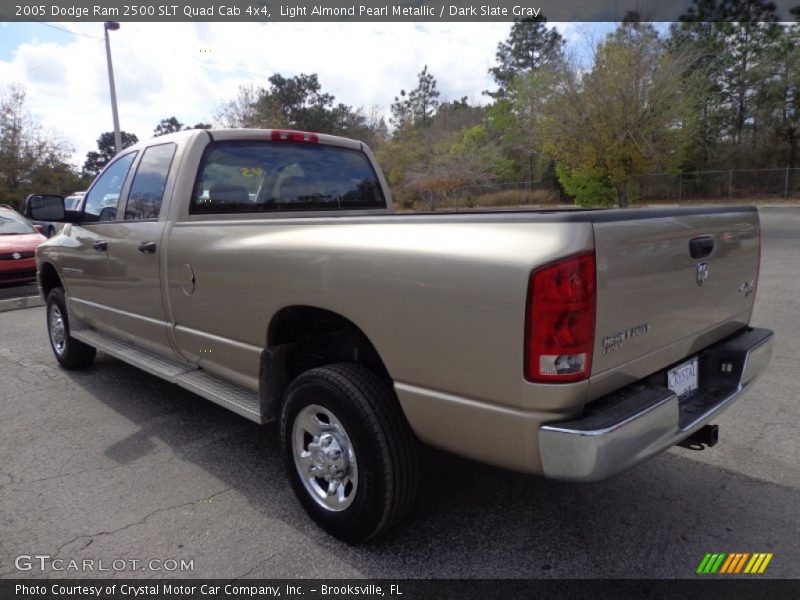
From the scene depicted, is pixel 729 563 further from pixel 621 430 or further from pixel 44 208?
pixel 44 208

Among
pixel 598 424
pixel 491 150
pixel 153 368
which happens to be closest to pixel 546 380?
pixel 598 424

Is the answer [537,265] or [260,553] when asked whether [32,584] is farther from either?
[537,265]

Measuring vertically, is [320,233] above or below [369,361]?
above

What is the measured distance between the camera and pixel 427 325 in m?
2.20

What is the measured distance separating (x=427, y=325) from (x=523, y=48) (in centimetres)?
5882

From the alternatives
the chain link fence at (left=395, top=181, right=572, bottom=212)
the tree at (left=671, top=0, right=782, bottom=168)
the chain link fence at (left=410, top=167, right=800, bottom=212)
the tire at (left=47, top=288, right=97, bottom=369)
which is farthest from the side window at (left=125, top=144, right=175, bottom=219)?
the tree at (left=671, top=0, right=782, bottom=168)

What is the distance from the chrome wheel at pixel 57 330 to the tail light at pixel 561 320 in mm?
5153

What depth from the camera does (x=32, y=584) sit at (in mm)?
2467

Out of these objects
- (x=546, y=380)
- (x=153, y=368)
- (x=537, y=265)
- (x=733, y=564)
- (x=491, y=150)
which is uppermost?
(x=491, y=150)

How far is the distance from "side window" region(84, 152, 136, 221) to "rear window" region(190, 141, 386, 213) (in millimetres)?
1044

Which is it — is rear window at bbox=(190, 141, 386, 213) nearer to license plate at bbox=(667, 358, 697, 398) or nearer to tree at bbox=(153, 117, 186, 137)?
license plate at bbox=(667, 358, 697, 398)

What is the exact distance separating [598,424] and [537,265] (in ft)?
2.01

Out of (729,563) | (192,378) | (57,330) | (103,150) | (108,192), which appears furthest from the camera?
(103,150)

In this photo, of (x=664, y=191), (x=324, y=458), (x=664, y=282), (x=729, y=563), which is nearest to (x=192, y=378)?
(x=324, y=458)
